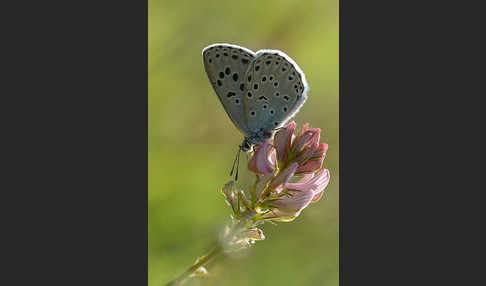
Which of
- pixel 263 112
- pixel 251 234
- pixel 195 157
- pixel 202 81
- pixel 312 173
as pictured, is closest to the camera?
pixel 251 234

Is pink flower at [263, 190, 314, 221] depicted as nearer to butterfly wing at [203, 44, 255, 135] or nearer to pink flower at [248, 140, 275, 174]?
pink flower at [248, 140, 275, 174]

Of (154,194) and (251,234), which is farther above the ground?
(154,194)

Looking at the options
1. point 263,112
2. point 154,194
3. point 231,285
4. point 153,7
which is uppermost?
point 153,7

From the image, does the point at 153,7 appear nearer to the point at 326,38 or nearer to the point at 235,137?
the point at 235,137

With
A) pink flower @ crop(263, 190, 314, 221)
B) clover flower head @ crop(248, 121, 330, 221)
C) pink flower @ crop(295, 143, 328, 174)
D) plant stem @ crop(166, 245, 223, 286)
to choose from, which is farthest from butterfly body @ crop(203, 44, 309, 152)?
plant stem @ crop(166, 245, 223, 286)

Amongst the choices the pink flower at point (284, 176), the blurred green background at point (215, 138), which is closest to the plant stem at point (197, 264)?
the pink flower at point (284, 176)

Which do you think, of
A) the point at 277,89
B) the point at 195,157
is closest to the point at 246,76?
the point at 277,89

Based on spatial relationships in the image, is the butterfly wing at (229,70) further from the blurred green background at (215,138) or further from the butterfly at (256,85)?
the blurred green background at (215,138)

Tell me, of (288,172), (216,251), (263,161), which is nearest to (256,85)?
(263,161)
